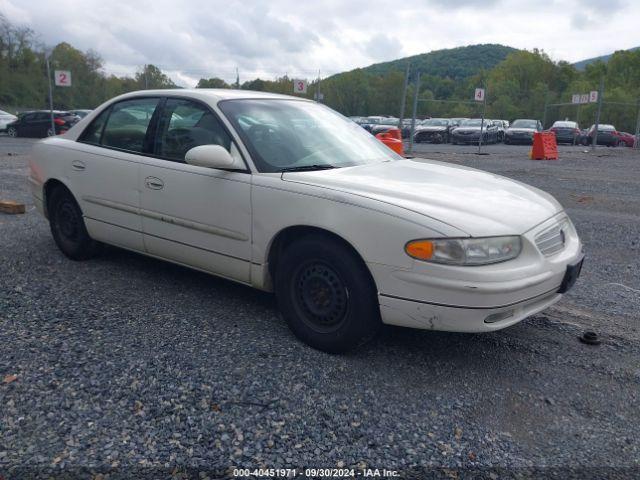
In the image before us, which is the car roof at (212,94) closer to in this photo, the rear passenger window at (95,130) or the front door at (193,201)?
the front door at (193,201)

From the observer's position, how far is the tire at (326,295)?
3.14 m

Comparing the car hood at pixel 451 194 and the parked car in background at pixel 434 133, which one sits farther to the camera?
the parked car in background at pixel 434 133

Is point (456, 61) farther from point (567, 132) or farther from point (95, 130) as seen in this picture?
point (95, 130)

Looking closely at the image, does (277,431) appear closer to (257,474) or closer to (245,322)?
(257,474)

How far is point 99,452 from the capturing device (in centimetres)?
243

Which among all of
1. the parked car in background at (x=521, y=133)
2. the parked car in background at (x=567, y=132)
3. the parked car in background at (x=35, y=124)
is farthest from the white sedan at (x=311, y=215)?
the parked car in background at (x=567, y=132)

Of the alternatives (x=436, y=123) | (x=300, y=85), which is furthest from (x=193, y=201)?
(x=436, y=123)

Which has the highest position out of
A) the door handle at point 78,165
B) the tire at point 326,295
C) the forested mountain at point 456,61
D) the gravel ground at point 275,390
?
the forested mountain at point 456,61

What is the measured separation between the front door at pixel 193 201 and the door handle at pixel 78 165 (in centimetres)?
78

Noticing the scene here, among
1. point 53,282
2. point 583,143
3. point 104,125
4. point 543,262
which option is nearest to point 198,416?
point 543,262

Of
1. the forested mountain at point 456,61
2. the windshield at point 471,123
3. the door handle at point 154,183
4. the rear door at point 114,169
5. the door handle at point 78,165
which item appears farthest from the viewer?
the forested mountain at point 456,61

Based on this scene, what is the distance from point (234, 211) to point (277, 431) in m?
1.53

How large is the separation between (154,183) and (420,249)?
212cm

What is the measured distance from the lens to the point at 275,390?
2.94m
